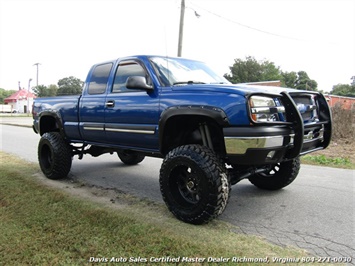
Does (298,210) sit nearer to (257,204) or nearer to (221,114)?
(257,204)

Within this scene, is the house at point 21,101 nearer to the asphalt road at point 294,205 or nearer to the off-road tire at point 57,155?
the off-road tire at point 57,155

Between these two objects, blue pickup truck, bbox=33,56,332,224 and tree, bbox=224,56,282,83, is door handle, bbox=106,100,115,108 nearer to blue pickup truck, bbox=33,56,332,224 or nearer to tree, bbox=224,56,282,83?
blue pickup truck, bbox=33,56,332,224

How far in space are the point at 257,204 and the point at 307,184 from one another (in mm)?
1563

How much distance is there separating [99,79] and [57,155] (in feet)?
5.19

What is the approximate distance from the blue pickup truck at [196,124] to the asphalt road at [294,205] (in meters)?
0.42

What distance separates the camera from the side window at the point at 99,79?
16.0 feet

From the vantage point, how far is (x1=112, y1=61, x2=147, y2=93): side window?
4354 mm

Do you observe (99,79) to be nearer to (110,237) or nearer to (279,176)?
(110,237)

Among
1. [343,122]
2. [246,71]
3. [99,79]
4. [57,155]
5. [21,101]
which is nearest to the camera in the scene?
[99,79]

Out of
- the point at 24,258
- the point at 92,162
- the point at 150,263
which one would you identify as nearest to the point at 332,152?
the point at 92,162

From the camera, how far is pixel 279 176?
4633mm

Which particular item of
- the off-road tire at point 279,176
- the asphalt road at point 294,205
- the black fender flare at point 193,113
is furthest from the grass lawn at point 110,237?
the off-road tire at point 279,176

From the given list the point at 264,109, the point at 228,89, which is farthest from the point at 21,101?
the point at 264,109

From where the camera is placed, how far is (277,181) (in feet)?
15.3
